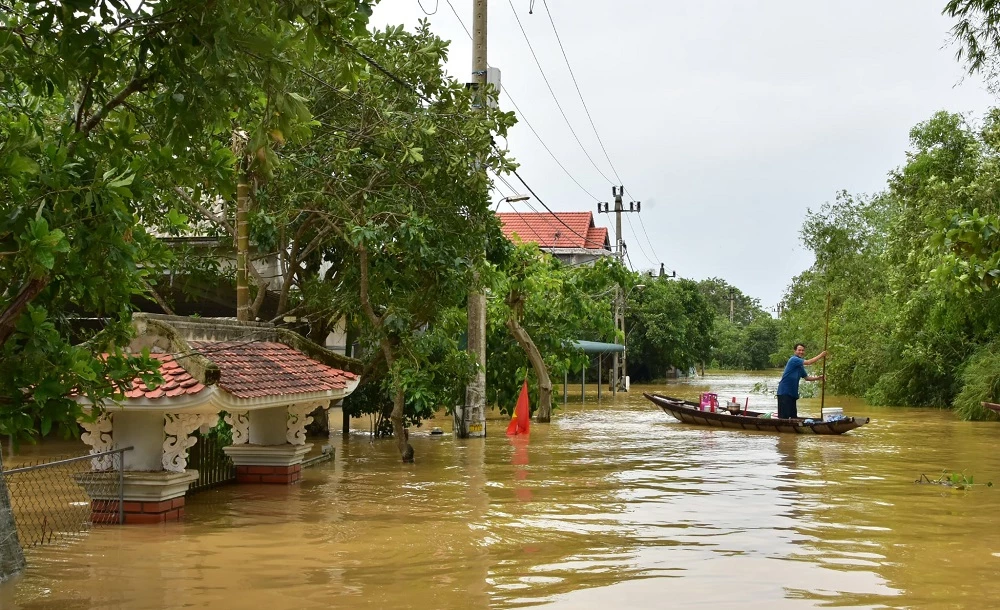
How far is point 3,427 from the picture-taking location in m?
6.66

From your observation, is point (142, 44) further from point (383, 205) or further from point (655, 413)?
point (655, 413)

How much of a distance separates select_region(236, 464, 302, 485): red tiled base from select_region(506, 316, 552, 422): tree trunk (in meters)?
12.5

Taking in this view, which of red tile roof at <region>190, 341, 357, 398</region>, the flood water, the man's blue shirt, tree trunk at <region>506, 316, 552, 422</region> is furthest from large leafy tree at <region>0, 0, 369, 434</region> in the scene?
tree trunk at <region>506, 316, 552, 422</region>

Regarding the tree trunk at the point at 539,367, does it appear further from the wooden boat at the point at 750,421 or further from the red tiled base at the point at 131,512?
the red tiled base at the point at 131,512

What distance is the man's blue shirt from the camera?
80.5 ft

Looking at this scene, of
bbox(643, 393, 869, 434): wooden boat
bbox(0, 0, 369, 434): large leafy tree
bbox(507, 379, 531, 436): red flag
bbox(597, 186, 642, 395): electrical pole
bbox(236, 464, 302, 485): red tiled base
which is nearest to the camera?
bbox(0, 0, 369, 434): large leafy tree

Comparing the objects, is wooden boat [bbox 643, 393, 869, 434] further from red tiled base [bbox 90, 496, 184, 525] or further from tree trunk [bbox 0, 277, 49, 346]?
tree trunk [bbox 0, 277, 49, 346]

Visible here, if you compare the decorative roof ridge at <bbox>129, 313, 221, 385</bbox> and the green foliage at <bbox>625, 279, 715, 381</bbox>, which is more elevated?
the green foliage at <bbox>625, 279, 715, 381</bbox>

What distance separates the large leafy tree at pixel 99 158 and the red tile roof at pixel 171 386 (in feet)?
11.1

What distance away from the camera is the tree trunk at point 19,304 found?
657 cm

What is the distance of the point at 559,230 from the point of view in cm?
5397

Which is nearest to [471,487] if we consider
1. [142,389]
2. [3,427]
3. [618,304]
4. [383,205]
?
[383,205]

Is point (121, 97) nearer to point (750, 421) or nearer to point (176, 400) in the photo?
point (176, 400)

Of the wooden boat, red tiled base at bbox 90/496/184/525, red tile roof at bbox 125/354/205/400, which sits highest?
red tile roof at bbox 125/354/205/400
